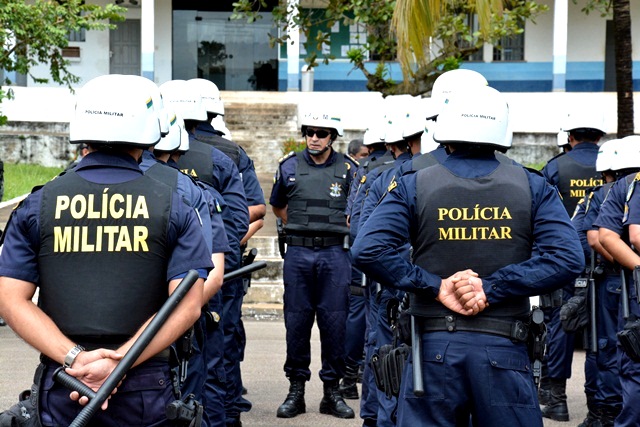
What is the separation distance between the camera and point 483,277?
497 centimetres

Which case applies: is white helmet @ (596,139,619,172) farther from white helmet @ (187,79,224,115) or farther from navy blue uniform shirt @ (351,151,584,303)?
navy blue uniform shirt @ (351,151,584,303)

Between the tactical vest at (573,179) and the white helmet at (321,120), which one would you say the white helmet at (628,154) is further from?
the white helmet at (321,120)

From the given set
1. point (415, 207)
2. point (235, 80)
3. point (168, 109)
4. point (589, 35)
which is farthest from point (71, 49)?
point (415, 207)

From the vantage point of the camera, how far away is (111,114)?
438 centimetres

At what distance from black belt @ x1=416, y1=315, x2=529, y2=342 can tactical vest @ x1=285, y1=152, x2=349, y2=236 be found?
4.16 meters

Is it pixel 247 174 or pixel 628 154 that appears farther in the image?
pixel 247 174

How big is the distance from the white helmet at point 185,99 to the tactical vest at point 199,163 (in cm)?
41

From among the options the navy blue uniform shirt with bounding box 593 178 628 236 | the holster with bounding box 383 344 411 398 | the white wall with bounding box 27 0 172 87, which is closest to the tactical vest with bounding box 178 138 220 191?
the holster with bounding box 383 344 411 398

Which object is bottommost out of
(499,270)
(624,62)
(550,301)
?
(550,301)

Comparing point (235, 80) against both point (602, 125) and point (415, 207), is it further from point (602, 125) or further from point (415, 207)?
point (415, 207)

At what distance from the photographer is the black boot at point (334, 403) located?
8562mm

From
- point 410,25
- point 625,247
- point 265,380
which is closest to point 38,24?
point 410,25

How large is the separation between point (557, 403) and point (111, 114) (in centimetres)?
528

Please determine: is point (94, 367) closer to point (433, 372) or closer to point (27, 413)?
point (27, 413)
